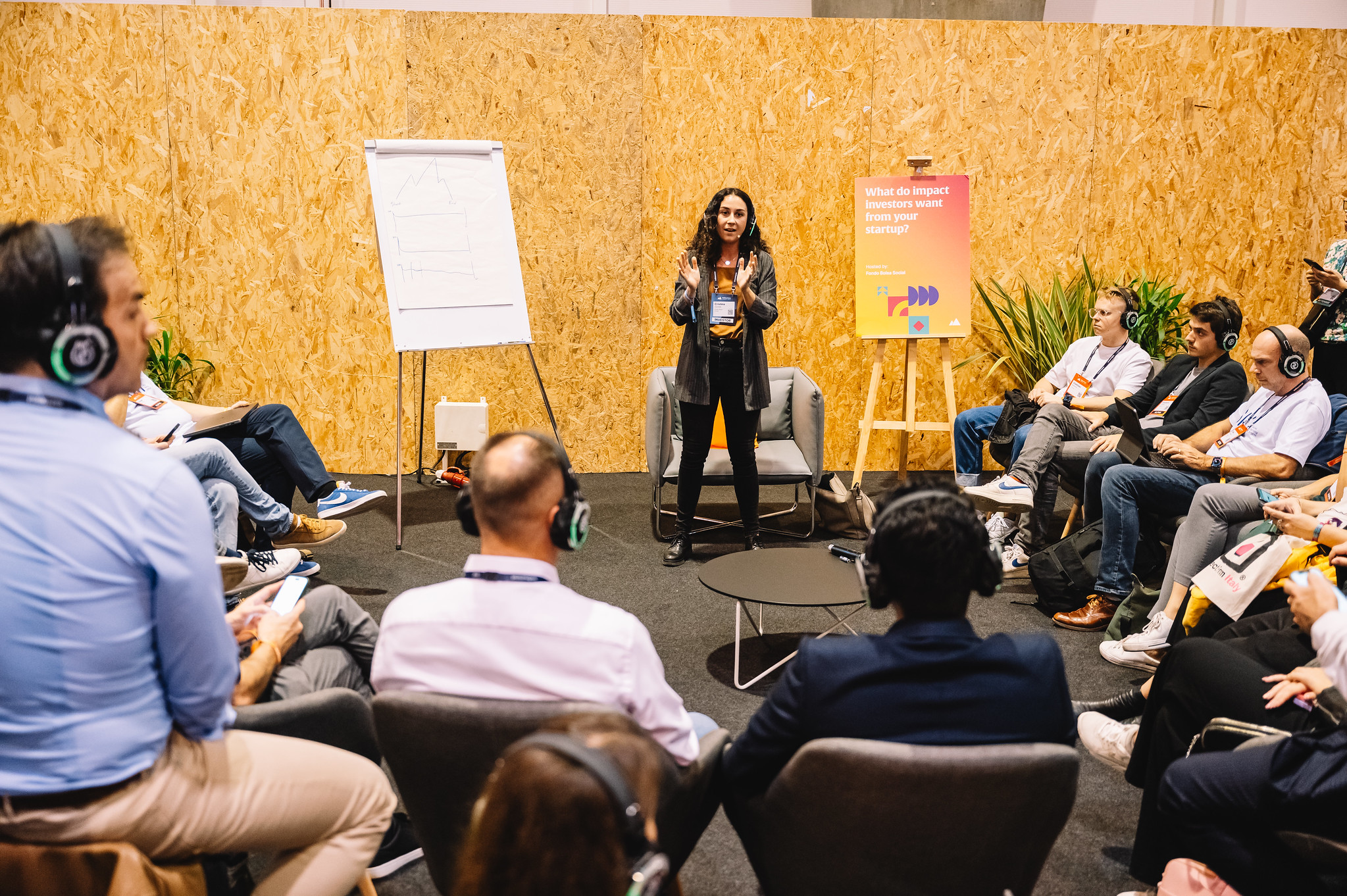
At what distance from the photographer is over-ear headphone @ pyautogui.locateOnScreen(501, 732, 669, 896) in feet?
2.84

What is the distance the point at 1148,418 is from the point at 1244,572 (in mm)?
2002

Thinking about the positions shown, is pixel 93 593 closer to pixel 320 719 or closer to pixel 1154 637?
pixel 320 719

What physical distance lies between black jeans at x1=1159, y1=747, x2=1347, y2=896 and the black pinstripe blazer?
2681 millimetres

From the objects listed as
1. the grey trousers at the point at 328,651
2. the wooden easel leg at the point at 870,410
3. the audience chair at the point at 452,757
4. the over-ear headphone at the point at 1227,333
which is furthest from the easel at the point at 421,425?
the over-ear headphone at the point at 1227,333

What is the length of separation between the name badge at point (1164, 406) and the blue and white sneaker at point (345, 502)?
3.52 m

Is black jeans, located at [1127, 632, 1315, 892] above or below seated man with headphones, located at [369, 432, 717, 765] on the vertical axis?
below

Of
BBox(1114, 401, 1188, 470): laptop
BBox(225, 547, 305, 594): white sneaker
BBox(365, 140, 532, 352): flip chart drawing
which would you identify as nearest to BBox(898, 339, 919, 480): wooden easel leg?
BBox(1114, 401, 1188, 470): laptop

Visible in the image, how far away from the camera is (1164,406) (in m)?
4.57

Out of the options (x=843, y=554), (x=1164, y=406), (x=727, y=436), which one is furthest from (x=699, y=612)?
(x=1164, y=406)

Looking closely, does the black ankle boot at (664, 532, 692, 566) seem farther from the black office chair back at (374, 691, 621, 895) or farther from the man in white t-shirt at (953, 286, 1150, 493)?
the black office chair back at (374, 691, 621, 895)

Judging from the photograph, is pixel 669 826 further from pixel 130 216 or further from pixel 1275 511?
pixel 130 216

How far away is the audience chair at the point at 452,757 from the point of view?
1435mm

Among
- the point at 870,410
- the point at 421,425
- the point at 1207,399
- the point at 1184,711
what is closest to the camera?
the point at 1184,711

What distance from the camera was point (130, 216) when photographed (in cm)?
573
